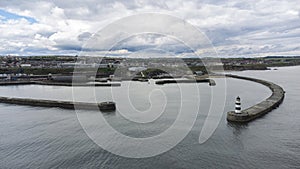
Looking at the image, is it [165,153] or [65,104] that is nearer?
[165,153]

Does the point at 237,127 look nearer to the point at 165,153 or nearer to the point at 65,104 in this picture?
the point at 165,153

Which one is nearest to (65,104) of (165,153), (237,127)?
(165,153)

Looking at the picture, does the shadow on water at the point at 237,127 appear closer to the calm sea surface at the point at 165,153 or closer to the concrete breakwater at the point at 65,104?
the calm sea surface at the point at 165,153

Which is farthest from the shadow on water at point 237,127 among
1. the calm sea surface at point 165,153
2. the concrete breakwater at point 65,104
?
the concrete breakwater at point 65,104

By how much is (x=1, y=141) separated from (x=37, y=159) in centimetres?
229

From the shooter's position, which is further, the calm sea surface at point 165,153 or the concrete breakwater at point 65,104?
the concrete breakwater at point 65,104

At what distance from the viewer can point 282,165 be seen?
16.0ft

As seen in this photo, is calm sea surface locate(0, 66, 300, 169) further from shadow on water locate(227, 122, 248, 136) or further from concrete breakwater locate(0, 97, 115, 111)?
concrete breakwater locate(0, 97, 115, 111)

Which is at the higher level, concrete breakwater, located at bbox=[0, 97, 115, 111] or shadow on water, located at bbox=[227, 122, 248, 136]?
concrete breakwater, located at bbox=[0, 97, 115, 111]

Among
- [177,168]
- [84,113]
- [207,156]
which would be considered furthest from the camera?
[84,113]

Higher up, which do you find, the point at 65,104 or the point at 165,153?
the point at 65,104

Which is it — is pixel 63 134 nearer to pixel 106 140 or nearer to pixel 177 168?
pixel 106 140

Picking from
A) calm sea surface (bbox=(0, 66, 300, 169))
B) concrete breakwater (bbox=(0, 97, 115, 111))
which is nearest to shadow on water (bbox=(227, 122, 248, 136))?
calm sea surface (bbox=(0, 66, 300, 169))

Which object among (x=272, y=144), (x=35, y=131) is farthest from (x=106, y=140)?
(x=272, y=144)
